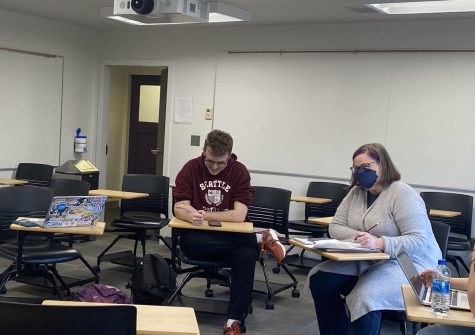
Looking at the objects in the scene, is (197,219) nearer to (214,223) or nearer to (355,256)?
(214,223)

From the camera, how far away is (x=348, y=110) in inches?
255

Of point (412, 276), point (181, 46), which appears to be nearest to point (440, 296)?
point (412, 276)

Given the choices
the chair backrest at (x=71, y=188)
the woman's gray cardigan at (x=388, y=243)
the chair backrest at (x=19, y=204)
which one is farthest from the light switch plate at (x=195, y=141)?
the woman's gray cardigan at (x=388, y=243)

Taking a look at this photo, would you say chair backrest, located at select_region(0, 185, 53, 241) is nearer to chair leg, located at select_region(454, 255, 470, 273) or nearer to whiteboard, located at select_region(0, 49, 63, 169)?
whiteboard, located at select_region(0, 49, 63, 169)

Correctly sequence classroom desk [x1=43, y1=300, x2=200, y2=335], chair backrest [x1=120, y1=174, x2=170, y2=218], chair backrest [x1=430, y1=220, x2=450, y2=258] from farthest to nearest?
chair backrest [x1=120, y1=174, x2=170, y2=218] → chair backrest [x1=430, y1=220, x2=450, y2=258] → classroom desk [x1=43, y1=300, x2=200, y2=335]

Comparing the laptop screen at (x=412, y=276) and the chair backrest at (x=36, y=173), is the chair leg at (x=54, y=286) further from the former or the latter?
the laptop screen at (x=412, y=276)

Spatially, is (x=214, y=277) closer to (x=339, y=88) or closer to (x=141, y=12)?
(x=141, y=12)

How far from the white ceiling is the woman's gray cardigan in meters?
2.62

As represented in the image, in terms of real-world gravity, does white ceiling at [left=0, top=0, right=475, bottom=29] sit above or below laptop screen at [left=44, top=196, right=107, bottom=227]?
above

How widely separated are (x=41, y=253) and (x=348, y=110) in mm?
3526

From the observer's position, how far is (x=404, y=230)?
3207 millimetres

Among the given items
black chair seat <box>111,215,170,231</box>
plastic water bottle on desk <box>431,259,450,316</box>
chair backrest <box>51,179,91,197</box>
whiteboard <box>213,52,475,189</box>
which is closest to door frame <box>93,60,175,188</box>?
whiteboard <box>213,52,475,189</box>

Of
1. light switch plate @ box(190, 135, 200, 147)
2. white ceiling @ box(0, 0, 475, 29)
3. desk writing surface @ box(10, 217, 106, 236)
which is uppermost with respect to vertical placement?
white ceiling @ box(0, 0, 475, 29)

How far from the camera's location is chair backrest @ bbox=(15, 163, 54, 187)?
6.71 metres
